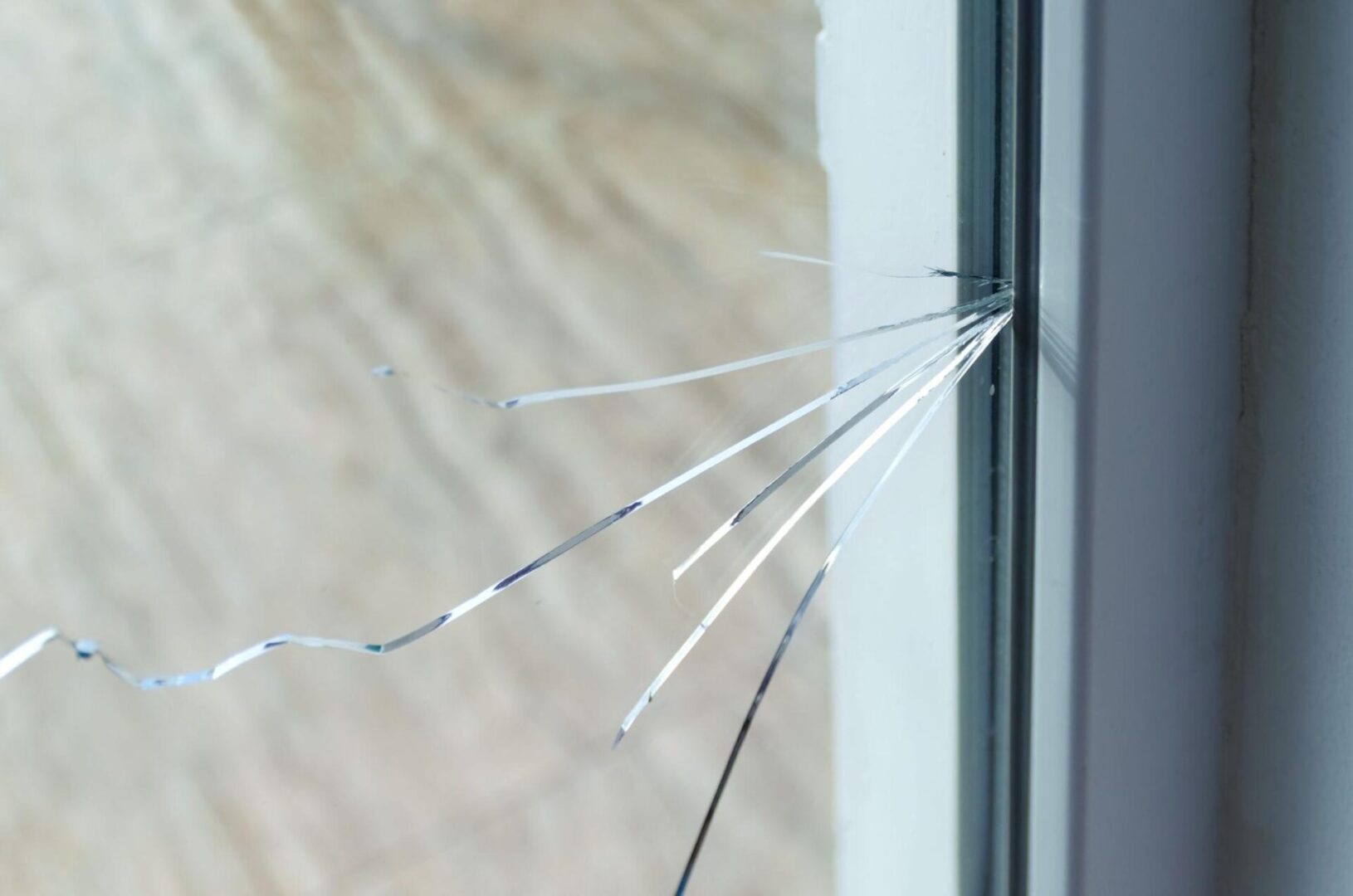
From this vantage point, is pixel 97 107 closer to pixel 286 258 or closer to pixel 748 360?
pixel 286 258

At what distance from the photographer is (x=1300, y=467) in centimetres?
44

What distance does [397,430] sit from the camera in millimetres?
378

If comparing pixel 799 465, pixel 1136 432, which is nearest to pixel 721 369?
pixel 799 465

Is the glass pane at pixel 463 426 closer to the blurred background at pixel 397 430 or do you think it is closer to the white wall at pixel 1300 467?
the blurred background at pixel 397 430

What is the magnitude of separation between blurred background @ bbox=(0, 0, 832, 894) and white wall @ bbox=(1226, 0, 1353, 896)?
6.7 inches

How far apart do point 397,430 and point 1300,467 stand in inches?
13.3

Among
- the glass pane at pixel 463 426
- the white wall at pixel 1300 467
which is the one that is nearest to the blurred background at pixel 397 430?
the glass pane at pixel 463 426

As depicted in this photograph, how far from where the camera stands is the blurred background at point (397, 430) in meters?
0.32

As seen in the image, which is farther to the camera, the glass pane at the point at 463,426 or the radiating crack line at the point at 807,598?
the radiating crack line at the point at 807,598

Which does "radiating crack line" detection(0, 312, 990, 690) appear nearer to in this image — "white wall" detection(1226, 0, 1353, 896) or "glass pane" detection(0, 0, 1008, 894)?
"glass pane" detection(0, 0, 1008, 894)

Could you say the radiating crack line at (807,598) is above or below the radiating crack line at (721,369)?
below

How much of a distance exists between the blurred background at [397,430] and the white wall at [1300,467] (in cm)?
17

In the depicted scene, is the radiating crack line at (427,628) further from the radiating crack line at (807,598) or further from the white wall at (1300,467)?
the white wall at (1300,467)

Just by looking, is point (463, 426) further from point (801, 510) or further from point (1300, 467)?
point (1300, 467)
